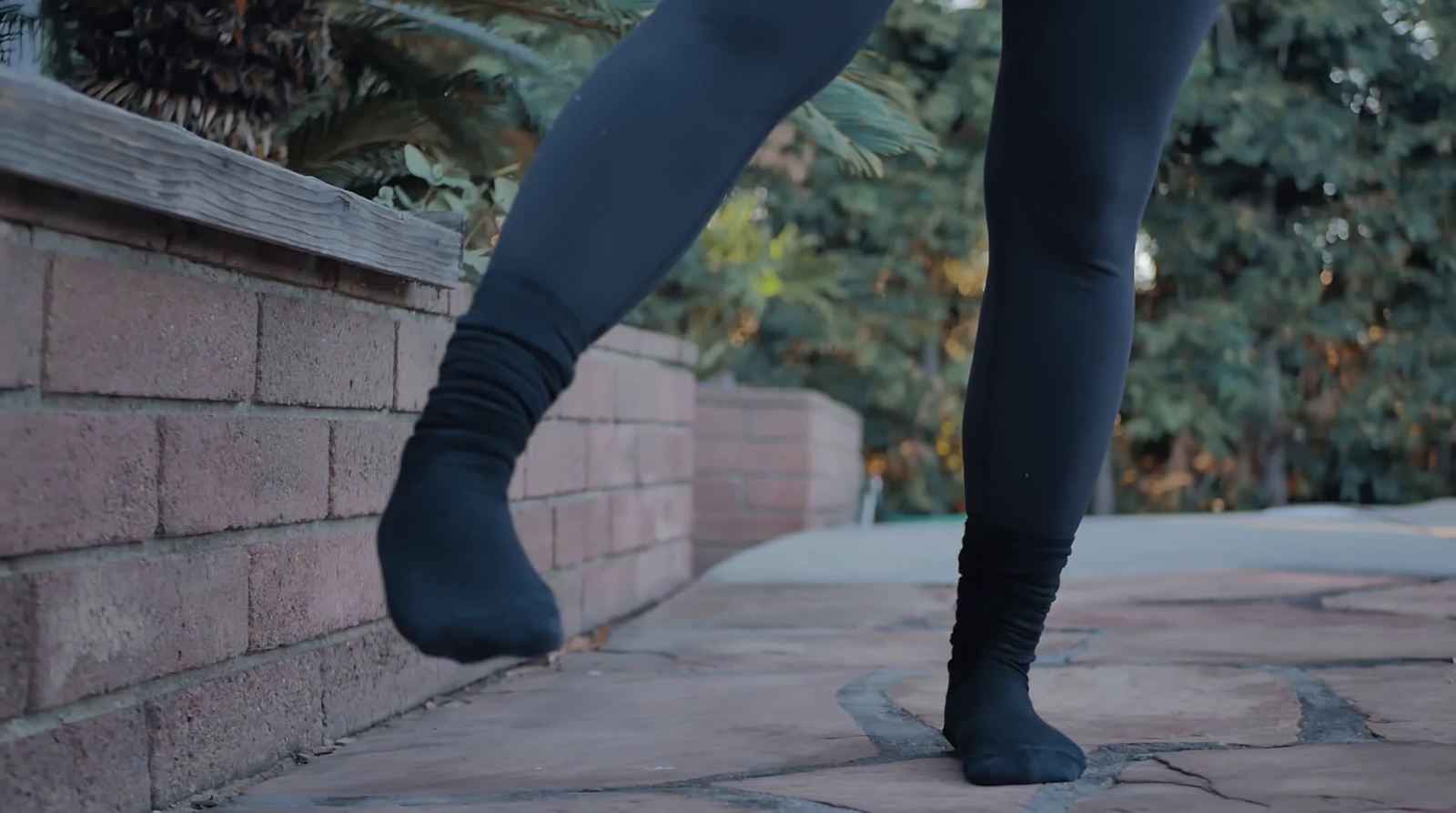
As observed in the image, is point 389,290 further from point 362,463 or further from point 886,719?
point 886,719

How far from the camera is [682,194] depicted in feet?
2.76

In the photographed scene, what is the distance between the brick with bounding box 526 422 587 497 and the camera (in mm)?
2137

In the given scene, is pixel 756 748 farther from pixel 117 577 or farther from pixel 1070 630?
pixel 1070 630

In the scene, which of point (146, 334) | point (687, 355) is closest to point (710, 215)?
point (146, 334)

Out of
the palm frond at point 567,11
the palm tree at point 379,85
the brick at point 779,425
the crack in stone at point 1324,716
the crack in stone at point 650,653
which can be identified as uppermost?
the palm frond at point 567,11

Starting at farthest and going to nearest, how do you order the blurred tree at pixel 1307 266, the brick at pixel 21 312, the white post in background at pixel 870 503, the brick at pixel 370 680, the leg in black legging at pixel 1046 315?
the blurred tree at pixel 1307 266, the white post in background at pixel 870 503, the brick at pixel 370 680, the leg in black legging at pixel 1046 315, the brick at pixel 21 312

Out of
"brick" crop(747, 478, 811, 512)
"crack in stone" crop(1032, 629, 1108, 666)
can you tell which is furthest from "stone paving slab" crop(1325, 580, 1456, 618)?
"brick" crop(747, 478, 811, 512)

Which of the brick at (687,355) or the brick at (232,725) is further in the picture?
the brick at (687,355)

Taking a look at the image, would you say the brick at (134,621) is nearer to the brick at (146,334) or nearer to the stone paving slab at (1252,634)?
the brick at (146,334)

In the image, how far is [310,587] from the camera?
55.5 inches

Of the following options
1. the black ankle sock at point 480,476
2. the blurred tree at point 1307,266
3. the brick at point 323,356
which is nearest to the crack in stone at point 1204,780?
the black ankle sock at point 480,476

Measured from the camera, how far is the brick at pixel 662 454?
291 cm

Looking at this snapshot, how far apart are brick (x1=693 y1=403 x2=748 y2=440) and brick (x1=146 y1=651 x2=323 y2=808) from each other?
3559 millimetres

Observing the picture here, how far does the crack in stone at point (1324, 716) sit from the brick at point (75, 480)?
105cm
